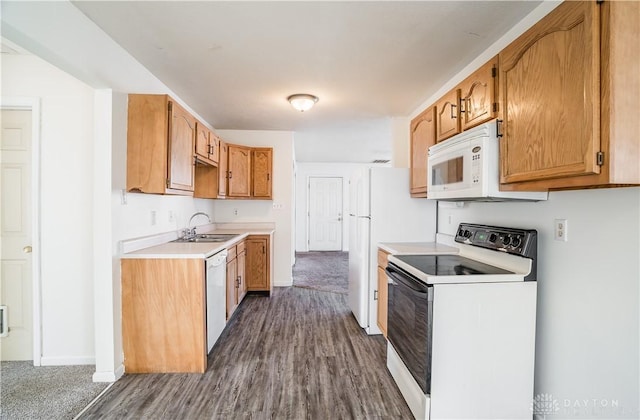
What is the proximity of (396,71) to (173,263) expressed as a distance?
92.3 inches

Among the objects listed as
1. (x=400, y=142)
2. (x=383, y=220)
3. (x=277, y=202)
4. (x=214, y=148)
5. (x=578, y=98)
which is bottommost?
(x=383, y=220)

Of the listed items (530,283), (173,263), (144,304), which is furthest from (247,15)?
(530,283)

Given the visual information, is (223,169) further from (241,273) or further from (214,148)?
(241,273)

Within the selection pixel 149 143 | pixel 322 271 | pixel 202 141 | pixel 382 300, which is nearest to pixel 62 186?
pixel 149 143

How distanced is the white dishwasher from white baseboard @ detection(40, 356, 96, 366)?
894mm

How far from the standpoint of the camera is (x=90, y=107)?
7.23 ft

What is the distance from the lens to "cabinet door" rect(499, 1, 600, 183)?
1.05 metres

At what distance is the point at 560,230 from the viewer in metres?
1.51

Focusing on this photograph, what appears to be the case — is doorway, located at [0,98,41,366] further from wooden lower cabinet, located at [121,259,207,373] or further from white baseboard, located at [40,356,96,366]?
wooden lower cabinet, located at [121,259,207,373]

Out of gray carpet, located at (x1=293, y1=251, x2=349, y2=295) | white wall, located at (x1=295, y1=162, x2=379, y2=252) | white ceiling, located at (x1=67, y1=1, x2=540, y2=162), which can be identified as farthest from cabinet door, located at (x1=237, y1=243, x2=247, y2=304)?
white wall, located at (x1=295, y1=162, x2=379, y2=252)

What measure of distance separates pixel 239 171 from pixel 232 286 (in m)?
1.71

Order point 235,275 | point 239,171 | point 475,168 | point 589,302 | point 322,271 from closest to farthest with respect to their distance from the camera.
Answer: point 589,302, point 475,168, point 235,275, point 239,171, point 322,271

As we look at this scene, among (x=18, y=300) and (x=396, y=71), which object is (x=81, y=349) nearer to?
(x=18, y=300)

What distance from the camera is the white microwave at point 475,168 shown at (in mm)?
1588
